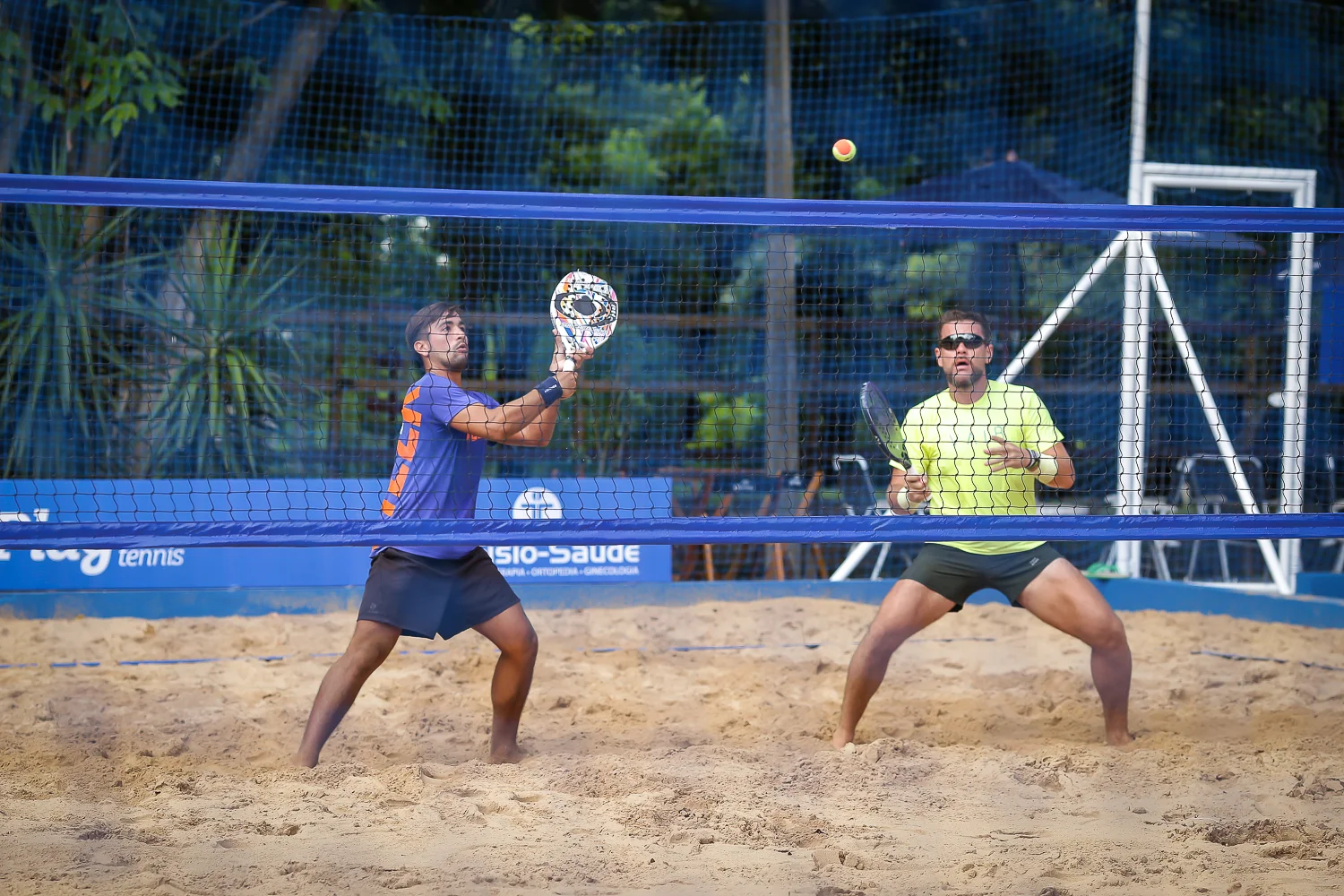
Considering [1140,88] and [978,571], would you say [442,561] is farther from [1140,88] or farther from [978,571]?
[1140,88]

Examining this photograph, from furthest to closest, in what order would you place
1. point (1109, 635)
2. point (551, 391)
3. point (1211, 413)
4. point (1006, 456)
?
point (1211, 413), point (1109, 635), point (1006, 456), point (551, 391)

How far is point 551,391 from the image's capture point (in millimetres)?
3420

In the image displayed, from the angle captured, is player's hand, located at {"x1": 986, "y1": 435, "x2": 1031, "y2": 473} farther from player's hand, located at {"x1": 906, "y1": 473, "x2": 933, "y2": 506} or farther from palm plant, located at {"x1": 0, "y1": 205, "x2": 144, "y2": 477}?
palm plant, located at {"x1": 0, "y1": 205, "x2": 144, "y2": 477}

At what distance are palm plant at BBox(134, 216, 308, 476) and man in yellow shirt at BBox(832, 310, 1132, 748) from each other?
15.1 ft

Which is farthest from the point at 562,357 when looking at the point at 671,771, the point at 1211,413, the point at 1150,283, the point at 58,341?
the point at 58,341

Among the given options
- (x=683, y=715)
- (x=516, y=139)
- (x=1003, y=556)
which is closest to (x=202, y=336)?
(x=516, y=139)

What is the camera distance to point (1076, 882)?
2672 mm

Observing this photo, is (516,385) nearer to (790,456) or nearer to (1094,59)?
(790,456)

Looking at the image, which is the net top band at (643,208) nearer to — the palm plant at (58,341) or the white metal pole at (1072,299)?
the white metal pole at (1072,299)

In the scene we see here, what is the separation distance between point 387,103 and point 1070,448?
5.50m

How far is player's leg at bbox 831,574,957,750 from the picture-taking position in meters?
3.95

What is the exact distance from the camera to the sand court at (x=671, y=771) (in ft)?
8.96

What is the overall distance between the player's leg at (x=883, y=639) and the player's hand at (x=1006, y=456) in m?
0.51

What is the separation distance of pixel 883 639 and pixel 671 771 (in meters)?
0.85
